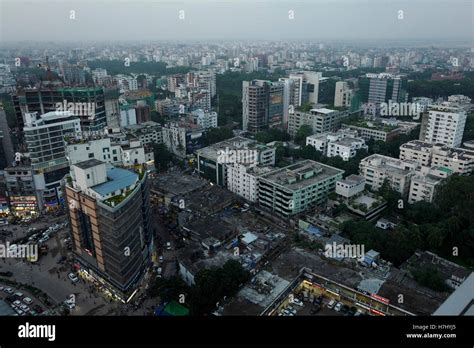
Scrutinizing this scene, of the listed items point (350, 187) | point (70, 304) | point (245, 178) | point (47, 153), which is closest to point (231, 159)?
point (245, 178)

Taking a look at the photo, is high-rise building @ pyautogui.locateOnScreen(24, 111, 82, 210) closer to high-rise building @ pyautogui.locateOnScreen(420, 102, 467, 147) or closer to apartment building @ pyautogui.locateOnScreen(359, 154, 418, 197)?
apartment building @ pyautogui.locateOnScreen(359, 154, 418, 197)

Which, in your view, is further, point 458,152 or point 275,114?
point 275,114

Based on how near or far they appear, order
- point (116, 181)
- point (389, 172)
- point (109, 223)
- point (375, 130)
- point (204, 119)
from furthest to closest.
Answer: point (204, 119), point (375, 130), point (389, 172), point (116, 181), point (109, 223)

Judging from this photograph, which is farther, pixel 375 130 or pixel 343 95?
pixel 343 95

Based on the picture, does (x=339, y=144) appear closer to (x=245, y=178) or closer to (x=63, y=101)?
(x=245, y=178)

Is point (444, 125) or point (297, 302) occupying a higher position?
point (444, 125)
